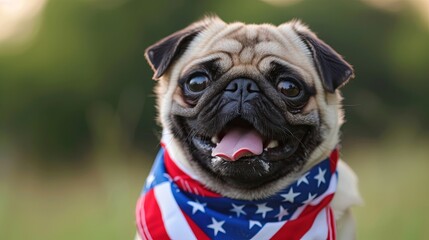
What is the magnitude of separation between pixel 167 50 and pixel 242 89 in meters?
0.53

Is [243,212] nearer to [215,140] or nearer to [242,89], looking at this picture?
[215,140]

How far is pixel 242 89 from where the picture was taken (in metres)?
2.90

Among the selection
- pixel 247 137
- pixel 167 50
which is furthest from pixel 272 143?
pixel 167 50

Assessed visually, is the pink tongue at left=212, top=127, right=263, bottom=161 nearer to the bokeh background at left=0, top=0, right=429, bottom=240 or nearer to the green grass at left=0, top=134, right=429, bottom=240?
the green grass at left=0, top=134, right=429, bottom=240

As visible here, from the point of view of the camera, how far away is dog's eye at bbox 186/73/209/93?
9.92 ft

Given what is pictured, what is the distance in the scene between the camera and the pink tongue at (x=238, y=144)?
2.85 metres

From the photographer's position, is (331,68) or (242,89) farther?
(331,68)

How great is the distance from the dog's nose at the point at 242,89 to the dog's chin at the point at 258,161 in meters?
0.23

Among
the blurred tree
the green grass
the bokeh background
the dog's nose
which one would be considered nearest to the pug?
the dog's nose

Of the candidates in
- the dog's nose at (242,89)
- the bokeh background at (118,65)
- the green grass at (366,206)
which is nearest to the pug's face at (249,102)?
the dog's nose at (242,89)

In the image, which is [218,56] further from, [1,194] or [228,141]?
[1,194]

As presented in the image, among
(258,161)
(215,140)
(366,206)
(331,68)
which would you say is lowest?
(366,206)

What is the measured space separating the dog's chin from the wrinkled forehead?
1.07 feet

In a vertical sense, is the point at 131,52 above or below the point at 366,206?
above
